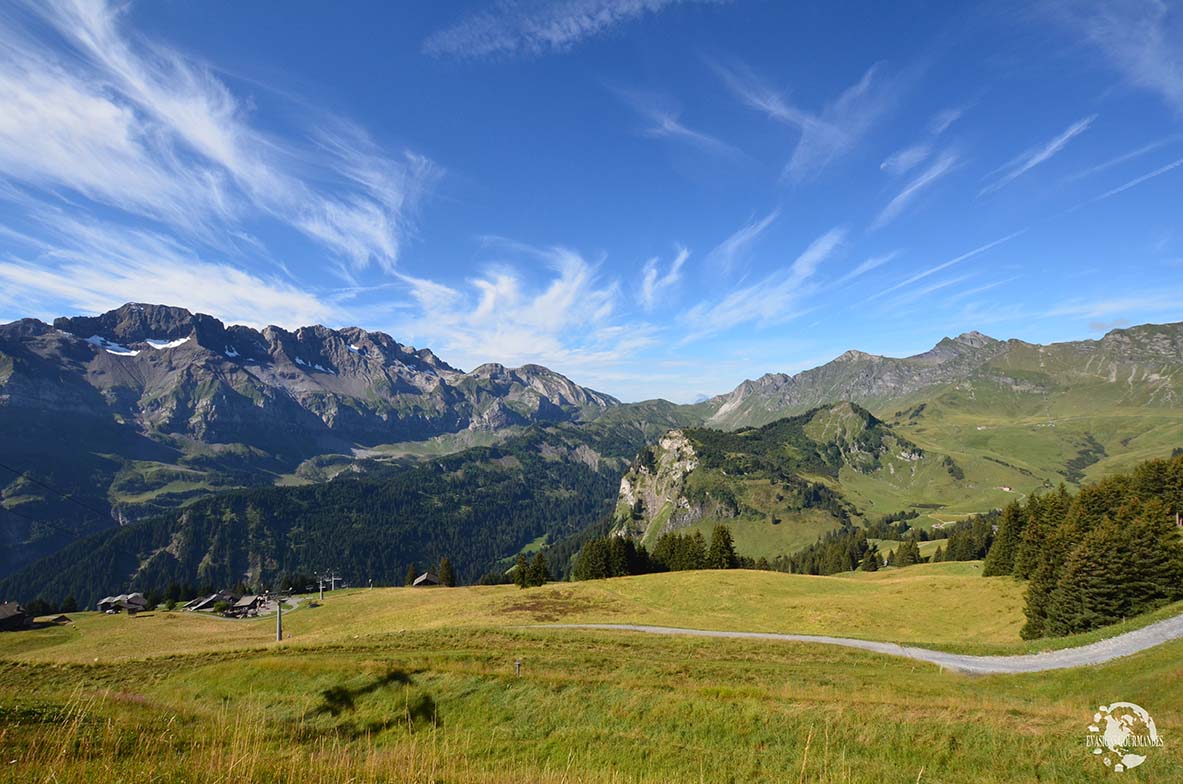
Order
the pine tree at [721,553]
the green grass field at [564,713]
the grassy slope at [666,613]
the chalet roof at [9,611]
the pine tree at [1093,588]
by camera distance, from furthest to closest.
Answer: the pine tree at [721,553], the chalet roof at [9,611], the grassy slope at [666,613], the pine tree at [1093,588], the green grass field at [564,713]

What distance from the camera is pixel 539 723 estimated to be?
16.9 meters

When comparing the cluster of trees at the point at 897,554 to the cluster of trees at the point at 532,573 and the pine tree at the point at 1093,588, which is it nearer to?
the cluster of trees at the point at 532,573

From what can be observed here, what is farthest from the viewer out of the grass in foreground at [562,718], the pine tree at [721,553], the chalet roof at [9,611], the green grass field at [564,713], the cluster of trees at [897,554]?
the cluster of trees at [897,554]

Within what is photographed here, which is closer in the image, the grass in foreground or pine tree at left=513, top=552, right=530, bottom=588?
the grass in foreground

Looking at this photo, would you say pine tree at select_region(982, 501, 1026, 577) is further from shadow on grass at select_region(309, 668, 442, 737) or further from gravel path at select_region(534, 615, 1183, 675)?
shadow on grass at select_region(309, 668, 442, 737)

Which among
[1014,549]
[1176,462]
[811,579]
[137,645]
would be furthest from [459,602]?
[1176,462]

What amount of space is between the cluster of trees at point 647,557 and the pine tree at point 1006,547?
3713 cm

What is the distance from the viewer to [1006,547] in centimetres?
6731

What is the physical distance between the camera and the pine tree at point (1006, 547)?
65.4 meters

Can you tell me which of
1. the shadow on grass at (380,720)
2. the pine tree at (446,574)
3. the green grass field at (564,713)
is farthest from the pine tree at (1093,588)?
the pine tree at (446,574)

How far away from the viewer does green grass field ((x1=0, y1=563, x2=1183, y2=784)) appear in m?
9.09

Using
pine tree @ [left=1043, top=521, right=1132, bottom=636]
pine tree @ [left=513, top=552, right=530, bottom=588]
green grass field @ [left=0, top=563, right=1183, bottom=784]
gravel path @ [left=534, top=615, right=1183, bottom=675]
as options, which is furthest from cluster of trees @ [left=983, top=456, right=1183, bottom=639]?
pine tree @ [left=513, top=552, right=530, bottom=588]

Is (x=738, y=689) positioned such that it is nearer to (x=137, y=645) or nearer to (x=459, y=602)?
(x=459, y=602)

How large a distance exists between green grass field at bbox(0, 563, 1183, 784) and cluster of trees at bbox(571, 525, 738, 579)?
5005 centimetres
